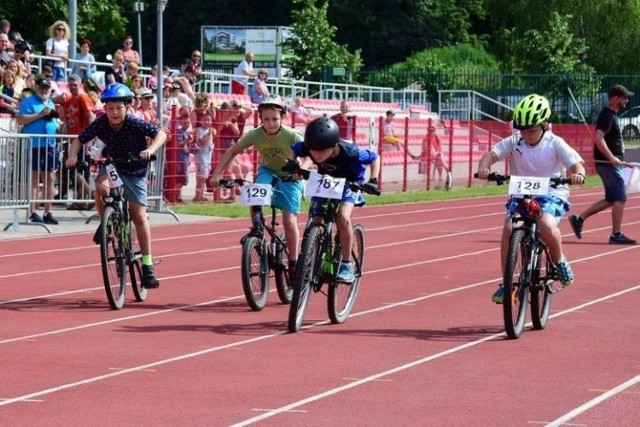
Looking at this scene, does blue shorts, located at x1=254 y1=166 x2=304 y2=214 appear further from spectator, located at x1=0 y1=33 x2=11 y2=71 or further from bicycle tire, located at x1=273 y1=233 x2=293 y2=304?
spectator, located at x1=0 y1=33 x2=11 y2=71

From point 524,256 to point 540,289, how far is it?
35 cm

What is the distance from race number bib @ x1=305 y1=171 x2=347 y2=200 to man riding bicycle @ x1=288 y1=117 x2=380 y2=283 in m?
0.11

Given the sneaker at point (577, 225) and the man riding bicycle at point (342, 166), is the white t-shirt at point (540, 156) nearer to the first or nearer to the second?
the man riding bicycle at point (342, 166)

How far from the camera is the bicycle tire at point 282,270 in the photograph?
12703 mm

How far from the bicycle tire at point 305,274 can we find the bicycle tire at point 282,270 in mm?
1273

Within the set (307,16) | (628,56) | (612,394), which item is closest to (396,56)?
(628,56)

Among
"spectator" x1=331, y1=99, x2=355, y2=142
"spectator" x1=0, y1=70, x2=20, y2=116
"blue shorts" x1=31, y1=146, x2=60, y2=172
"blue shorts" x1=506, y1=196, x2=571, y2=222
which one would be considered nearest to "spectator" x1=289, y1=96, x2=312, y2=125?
"spectator" x1=331, y1=99, x2=355, y2=142

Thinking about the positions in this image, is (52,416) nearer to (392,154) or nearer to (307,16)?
(392,154)

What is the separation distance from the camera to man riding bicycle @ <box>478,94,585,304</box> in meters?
11.5

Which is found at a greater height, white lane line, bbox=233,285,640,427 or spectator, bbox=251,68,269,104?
spectator, bbox=251,68,269,104

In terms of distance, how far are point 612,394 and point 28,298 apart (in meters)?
6.21

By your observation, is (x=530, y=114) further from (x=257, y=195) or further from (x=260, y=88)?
(x=260, y=88)

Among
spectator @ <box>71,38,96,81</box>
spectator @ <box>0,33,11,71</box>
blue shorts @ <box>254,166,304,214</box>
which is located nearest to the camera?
blue shorts @ <box>254,166,304,214</box>

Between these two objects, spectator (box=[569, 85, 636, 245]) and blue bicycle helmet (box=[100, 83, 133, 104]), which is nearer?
blue bicycle helmet (box=[100, 83, 133, 104])
